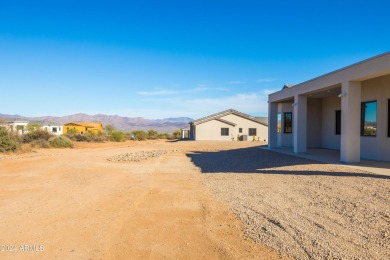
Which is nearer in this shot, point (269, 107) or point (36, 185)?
point (36, 185)

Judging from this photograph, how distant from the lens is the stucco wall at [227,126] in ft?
130

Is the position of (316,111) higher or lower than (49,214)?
higher

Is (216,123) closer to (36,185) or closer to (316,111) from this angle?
(316,111)

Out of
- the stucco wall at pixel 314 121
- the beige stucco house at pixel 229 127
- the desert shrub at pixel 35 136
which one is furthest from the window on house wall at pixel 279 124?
the desert shrub at pixel 35 136

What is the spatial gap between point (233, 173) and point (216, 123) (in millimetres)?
29654

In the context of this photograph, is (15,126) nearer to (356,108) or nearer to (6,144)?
(6,144)

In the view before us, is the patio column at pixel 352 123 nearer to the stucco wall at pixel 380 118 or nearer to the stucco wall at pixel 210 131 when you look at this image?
the stucco wall at pixel 380 118

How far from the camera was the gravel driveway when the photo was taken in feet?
13.0

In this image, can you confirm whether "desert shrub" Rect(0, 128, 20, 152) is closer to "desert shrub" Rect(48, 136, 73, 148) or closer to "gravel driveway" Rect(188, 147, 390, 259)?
"desert shrub" Rect(48, 136, 73, 148)

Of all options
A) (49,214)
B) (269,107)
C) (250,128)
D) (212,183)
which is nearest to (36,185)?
(49,214)

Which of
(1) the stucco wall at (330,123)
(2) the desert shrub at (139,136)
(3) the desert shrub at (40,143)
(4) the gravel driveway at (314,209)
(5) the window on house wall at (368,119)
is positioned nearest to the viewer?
(4) the gravel driveway at (314,209)

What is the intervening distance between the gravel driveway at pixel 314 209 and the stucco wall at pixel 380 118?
3098mm

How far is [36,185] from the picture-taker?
908 centimetres

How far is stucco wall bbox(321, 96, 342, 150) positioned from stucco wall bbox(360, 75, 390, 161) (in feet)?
13.5
